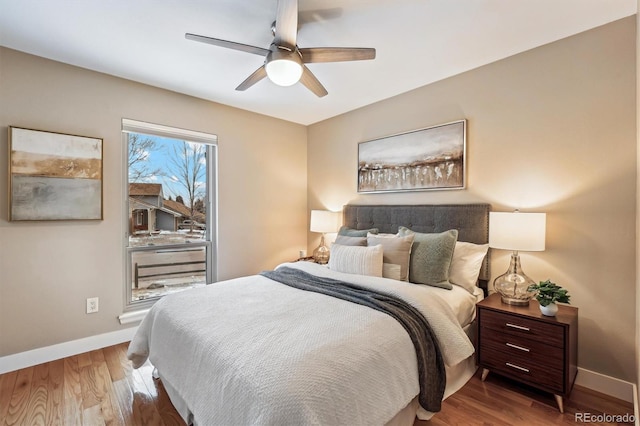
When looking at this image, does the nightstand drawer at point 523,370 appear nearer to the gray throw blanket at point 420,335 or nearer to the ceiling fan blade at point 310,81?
the gray throw blanket at point 420,335

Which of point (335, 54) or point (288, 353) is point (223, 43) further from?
point (288, 353)

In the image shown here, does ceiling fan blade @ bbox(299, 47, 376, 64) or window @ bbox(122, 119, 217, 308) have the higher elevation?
ceiling fan blade @ bbox(299, 47, 376, 64)

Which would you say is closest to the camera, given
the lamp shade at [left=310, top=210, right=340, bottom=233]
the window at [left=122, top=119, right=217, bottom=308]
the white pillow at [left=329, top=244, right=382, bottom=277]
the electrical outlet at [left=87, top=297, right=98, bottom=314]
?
the white pillow at [left=329, top=244, right=382, bottom=277]

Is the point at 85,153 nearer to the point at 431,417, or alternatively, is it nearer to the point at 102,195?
the point at 102,195

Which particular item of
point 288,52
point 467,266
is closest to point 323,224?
point 467,266

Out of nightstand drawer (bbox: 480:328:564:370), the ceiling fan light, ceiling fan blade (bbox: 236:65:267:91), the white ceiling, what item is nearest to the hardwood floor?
nightstand drawer (bbox: 480:328:564:370)

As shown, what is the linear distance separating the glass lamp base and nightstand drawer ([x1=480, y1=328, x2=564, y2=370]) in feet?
0.86

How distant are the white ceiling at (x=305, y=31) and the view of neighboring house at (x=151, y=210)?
1106 mm

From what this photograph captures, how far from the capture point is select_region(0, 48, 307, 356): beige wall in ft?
7.70

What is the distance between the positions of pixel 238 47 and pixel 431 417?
2.60 m

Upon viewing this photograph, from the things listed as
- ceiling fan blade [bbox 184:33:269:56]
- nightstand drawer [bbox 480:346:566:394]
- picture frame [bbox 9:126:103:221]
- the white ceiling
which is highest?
the white ceiling

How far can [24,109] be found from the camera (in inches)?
93.6

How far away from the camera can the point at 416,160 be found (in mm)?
3066

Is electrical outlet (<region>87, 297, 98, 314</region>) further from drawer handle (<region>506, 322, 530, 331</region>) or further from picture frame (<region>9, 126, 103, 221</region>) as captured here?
drawer handle (<region>506, 322, 530, 331</region>)
